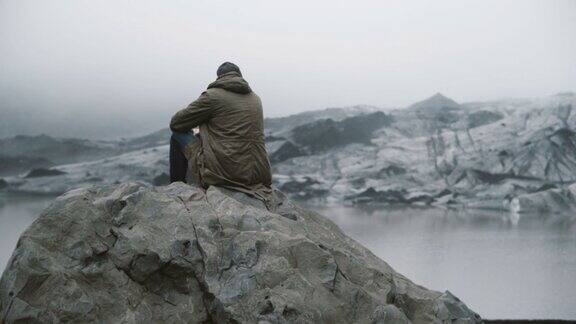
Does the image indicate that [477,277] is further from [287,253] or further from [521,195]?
[287,253]

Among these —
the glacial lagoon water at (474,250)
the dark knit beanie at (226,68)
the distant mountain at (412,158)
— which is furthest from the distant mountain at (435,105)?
the dark knit beanie at (226,68)

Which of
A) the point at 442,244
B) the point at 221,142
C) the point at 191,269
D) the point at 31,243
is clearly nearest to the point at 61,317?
the point at 31,243

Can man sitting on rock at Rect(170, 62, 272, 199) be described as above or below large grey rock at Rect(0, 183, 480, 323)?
above

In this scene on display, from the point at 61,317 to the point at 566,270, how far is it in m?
12.1

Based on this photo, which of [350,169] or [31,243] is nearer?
[31,243]

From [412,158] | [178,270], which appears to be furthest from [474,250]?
[178,270]

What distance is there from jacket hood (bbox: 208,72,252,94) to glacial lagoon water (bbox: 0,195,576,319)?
7.22 m

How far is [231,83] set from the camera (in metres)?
5.49

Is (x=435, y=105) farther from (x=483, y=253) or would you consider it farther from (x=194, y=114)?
(x=194, y=114)

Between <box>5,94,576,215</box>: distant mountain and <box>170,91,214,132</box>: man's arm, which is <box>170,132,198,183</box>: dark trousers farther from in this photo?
<box>5,94,576,215</box>: distant mountain

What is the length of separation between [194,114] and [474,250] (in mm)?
12149

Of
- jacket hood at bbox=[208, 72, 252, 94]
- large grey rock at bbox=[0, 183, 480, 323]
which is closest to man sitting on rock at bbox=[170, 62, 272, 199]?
jacket hood at bbox=[208, 72, 252, 94]

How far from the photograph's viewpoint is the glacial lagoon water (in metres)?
12.0

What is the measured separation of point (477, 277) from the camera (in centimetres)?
1362
